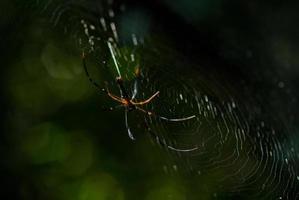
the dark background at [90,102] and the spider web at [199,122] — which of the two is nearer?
the spider web at [199,122]

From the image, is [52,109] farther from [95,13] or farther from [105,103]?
[95,13]

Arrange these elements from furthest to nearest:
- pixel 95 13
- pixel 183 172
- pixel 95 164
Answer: pixel 95 164 → pixel 183 172 → pixel 95 13

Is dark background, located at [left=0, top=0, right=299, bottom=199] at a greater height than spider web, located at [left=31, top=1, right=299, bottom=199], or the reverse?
spider web, located at [left=31, top=1, right=299, bottom=199]

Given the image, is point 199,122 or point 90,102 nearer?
point 199,122

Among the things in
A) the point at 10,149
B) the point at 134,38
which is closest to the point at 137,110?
the point at 134,38

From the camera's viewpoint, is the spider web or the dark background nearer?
the spider web

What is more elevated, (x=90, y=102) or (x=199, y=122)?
(x=199, y=122)

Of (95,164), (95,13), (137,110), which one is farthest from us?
(95,164)

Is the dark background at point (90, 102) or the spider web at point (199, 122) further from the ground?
the spider web at point (199, 122)
